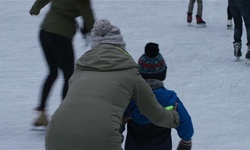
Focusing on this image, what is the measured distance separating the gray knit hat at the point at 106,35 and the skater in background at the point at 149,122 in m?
0.22

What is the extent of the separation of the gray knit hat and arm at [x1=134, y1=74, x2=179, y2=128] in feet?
0.67

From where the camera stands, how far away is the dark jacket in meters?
2.89

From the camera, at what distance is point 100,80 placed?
2508 mm

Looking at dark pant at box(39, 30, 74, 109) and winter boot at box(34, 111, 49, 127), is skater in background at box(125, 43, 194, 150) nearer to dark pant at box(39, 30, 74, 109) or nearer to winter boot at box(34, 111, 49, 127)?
dark pant at box(39, 30, 74, 109)

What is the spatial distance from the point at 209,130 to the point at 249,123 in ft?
1.38

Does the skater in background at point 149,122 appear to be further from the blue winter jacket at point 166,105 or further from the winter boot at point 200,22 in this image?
the winter boot at point 200,22

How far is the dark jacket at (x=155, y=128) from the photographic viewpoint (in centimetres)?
289

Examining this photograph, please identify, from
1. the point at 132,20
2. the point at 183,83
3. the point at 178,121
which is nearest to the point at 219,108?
the point at 183,83

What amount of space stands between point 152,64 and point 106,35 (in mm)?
307

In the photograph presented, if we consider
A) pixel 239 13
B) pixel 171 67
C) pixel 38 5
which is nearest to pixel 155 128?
pixel 38 5

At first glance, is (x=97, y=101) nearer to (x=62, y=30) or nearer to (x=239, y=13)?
(x=62, y=30)

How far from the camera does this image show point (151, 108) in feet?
8.71

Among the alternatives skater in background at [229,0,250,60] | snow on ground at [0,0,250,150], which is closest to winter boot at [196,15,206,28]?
snow on ground at [0,0,250,150]

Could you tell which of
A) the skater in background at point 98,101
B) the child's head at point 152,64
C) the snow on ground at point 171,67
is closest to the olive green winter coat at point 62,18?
the snow on ground at point 171,67
